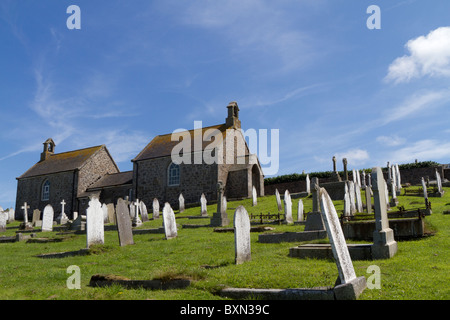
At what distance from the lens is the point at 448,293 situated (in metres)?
5.21

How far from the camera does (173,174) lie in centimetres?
3581

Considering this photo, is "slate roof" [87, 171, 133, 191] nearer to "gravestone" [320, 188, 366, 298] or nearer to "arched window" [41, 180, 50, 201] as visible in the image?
"arched window" [41, 180, 50, 201]

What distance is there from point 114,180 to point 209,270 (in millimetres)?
34864

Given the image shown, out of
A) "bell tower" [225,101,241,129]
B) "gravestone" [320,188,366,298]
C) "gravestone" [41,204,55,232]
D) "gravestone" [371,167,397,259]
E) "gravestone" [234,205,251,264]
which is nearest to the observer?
"gravestone" [320,188,366,298]

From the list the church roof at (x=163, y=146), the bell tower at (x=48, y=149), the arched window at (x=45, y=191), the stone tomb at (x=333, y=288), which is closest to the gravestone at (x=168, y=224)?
the stone tomb at (x=333, y=288)

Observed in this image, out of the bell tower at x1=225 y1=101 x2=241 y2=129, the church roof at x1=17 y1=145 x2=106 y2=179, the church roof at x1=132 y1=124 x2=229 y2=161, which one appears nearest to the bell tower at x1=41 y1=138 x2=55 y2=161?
the church roof at x1=17 y1=145 x2=106 y2=179

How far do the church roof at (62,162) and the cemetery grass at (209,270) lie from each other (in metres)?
30.1

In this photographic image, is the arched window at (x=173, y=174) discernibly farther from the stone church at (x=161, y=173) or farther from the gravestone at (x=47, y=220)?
the gravestone at (x=47, y=220)

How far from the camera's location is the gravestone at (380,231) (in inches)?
321

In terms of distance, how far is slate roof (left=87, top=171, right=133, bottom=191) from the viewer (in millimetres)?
38719

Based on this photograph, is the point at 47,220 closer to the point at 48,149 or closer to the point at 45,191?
the point at 45,191

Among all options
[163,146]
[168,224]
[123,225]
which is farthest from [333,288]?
→ [163,146]
